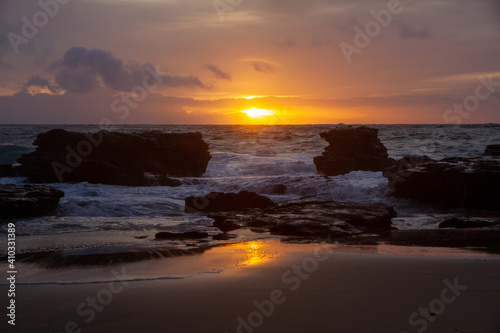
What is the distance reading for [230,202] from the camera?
544 inches

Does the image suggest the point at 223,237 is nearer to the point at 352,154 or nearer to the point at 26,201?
the point at 26,201

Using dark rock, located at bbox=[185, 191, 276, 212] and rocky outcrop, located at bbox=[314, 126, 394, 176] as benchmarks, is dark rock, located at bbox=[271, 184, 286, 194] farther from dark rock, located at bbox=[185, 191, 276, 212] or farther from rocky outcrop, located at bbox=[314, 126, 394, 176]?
dark rock, located at bbox=[185, 191, 276, 212]

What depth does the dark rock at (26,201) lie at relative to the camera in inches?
471

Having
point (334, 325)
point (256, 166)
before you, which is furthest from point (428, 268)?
point (256, 166)

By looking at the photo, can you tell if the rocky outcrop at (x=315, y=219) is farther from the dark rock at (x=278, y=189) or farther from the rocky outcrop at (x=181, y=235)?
the dark rock at (x=278, y=189)

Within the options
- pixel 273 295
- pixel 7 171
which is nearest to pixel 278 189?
pixel 7 171

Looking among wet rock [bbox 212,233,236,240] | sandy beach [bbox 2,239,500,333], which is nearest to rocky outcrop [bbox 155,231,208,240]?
wet rock [bbox 212,233,236,240]

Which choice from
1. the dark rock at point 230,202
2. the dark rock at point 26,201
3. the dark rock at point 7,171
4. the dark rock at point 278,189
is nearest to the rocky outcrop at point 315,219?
the dark rock at point 230,202

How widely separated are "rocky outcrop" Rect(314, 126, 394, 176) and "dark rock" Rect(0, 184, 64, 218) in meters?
14.1

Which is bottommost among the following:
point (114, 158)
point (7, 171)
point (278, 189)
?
point (278, 189)

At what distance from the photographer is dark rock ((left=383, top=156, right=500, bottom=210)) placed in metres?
13.7

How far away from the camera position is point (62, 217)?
1259cm

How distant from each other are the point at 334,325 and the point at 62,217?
397 inches

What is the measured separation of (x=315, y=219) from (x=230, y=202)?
4.02 m
